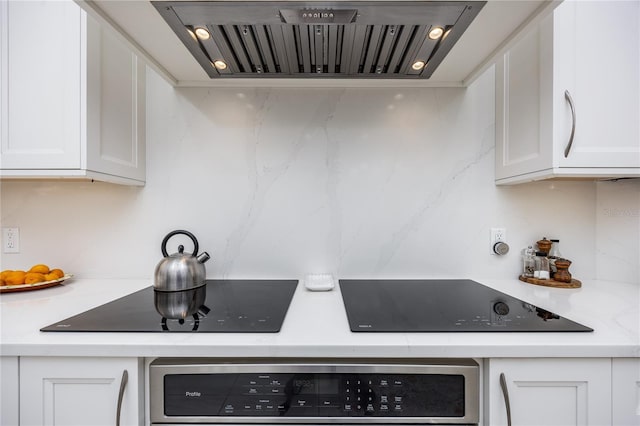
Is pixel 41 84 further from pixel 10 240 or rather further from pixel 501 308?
pixel 501 308

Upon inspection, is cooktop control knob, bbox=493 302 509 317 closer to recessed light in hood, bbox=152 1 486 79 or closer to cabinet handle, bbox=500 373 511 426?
cabinet handle, bbox=500 373 511 426

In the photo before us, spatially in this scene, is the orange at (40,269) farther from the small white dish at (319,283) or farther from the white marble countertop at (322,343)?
the small white dish at (319,283)

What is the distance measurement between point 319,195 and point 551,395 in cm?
100

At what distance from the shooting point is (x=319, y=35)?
3.02 feet

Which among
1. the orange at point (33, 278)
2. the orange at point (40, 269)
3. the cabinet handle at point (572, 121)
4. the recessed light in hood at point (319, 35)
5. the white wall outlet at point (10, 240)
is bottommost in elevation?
the orange at point (33, 278)

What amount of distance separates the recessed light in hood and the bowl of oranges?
3.42 feet

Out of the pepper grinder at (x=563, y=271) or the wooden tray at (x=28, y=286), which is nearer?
the wooden tray at (x=28, y=286)

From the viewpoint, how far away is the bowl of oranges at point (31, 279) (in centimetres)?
114

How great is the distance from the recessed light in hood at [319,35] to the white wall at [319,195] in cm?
22

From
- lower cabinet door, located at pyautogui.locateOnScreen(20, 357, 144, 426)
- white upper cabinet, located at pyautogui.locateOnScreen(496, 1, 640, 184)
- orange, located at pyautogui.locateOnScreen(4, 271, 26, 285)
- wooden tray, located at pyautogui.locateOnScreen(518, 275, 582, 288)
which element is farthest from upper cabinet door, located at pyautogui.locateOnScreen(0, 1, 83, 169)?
wooden tray, located at pyautogui.locateOnScreen(518, 275, 582, 288)

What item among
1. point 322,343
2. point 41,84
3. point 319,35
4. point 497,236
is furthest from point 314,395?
point 41,84

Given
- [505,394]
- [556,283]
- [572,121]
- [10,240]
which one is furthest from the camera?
[10,240]

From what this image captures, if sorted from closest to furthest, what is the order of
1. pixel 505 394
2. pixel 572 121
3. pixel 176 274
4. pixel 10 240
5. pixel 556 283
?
pixel 505 394
pixel 572 121
pixel 176 274
pixel 556 283
pixel 10 240

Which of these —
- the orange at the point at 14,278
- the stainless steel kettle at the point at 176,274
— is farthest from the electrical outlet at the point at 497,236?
the orange at the point at 14,278
